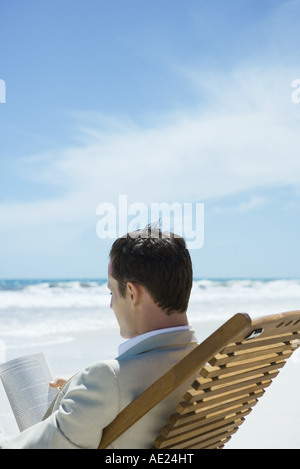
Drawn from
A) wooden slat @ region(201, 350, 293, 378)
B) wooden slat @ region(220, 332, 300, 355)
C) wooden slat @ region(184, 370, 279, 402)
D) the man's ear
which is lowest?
wooden slat @ region(184, 370, 279, 402)

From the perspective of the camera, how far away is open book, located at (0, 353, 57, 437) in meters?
2.38

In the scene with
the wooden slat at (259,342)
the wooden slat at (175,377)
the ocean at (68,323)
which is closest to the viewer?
the wooden slat at (175,377)

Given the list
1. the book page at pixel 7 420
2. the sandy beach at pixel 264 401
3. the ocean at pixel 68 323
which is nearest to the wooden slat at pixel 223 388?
the sandy beach at pixel 264 401

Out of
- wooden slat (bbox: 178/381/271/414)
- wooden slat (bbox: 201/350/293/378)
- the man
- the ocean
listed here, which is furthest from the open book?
the ocean

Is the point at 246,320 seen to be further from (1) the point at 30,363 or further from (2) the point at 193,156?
(2) the point at 193,156

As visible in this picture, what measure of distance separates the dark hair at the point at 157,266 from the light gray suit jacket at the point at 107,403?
117 mm

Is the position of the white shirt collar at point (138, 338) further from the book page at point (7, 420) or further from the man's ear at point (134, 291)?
the book page at point (7, 420)

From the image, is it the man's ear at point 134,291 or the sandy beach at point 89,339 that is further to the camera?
the sandy beach at point 89,339

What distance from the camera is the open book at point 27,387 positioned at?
7.82 ft

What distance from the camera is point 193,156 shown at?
31.8 m

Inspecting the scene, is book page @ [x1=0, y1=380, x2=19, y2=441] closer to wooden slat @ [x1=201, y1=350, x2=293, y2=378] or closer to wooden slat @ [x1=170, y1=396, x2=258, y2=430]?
wooden slat @ [x1=170, y1=396, x2=258, y2=430]

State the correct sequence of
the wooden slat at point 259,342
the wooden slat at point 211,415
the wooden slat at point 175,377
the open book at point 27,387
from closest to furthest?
1. the wooden slat at point 175,377
2. the wooden slat at point 259,342
3. the wooden slat at point 211,415
4. the open book at point 27,387

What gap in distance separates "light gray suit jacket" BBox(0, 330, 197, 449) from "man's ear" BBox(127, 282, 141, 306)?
115 mm

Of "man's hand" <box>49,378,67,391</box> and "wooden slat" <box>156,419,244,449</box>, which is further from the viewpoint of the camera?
"man's hand" <box>49,378,67,391</box>
